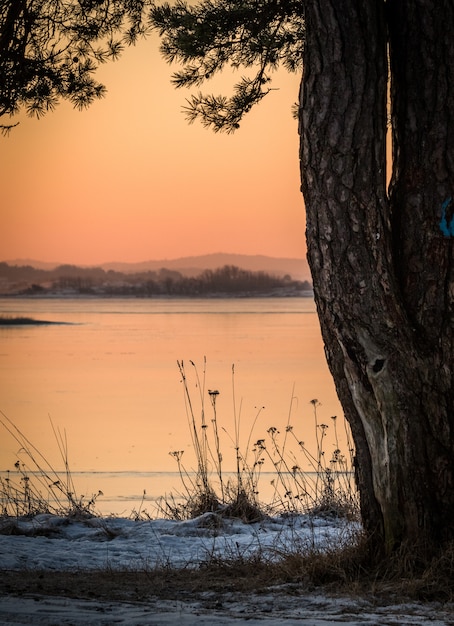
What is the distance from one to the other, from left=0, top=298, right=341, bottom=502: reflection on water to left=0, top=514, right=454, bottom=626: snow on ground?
2200 mm

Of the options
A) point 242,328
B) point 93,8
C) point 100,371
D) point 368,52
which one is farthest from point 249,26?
point 242,328

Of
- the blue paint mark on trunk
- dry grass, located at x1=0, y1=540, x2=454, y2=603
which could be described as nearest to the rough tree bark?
the blue paint mark on trunk

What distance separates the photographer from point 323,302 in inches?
244

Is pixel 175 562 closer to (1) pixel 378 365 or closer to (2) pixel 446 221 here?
(1) pixel 378 365

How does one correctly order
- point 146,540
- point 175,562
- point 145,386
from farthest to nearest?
point 145,386, point 146,540, point 175,562

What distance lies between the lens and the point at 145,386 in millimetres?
19828

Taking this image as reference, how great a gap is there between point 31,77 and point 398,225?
5.15 m

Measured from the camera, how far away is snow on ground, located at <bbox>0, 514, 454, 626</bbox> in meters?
4.97

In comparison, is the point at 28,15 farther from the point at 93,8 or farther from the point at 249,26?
the point at 249,26

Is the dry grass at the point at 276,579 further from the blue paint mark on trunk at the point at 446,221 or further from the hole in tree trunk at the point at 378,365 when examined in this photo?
the blue paint mark on trunk at the point at 446,221

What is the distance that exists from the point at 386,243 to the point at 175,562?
2751 millimetres

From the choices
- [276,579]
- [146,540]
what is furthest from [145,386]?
[276,579]

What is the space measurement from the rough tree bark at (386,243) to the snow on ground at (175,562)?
83 cm

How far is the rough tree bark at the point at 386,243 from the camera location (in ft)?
19.5
